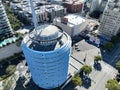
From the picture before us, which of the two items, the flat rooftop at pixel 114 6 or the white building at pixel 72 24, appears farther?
the white building at pixel 72 24

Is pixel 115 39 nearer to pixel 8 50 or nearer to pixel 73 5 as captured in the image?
pixel 73 5

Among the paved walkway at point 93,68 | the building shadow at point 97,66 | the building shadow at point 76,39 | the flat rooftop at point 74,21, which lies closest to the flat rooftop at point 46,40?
the paved walkway at point 93,68

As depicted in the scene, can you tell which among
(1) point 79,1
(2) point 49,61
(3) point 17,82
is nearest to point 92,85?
(2) point 49,61

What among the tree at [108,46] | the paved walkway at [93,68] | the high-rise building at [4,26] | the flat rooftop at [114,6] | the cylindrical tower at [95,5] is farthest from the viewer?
the cylindrical tower at [95,5]

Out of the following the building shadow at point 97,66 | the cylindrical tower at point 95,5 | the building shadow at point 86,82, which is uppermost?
the cylindrical tower at point 95,5

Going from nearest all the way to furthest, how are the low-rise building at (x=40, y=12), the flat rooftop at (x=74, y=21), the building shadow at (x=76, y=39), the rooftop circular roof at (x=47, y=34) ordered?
the rooftop circular roof at (x=47, y=34) < the flat rooftop at (x=74, y=21) < the building shadow at (x=76, y=39) < the low-rise building at (x=40, y=12)

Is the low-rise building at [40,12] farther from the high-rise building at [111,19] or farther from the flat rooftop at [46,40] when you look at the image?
the flat rooftop at [46,40]

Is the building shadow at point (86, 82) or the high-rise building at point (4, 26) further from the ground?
the high-rise building at point (4, 26)

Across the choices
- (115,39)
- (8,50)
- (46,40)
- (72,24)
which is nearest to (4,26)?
(8,50)
